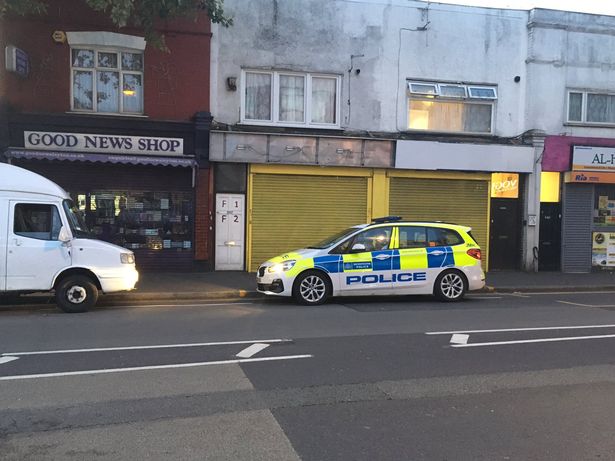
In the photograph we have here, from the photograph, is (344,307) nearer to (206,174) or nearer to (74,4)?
(206,174)

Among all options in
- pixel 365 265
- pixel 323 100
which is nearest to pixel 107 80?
pixel 323 100

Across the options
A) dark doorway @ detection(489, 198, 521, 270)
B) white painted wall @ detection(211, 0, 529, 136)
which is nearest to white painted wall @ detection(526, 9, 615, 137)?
white painted wall @ detection(211, 0, 529, 136)

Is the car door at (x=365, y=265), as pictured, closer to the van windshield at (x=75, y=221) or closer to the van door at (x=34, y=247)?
the van windshield at (x=75, y=221)

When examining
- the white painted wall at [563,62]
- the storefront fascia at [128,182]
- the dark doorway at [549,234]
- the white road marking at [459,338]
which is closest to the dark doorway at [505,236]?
the dark doorway at [549,234]

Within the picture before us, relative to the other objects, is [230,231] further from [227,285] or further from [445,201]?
[445,201]

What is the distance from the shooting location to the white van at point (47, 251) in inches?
373

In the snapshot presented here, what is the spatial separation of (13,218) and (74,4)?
7435 mm

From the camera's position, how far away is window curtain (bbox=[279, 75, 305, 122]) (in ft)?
52.2

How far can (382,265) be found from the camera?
11.1 metres

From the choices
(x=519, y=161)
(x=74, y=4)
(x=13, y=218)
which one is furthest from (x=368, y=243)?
(x=74, y=4)

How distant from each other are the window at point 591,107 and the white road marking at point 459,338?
12285 millimetres

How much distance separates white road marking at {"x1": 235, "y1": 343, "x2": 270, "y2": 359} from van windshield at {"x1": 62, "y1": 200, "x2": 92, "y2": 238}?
4.60 metres

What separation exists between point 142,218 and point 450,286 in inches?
327

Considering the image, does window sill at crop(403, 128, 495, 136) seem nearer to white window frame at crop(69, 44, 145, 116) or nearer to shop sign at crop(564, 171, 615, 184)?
shop sign at crop(564, 171, 615, 184)
